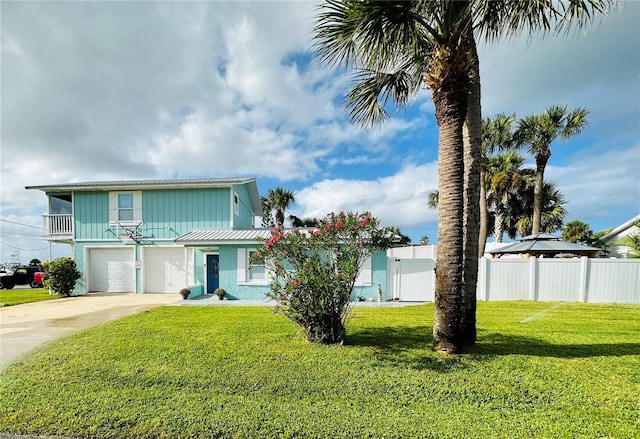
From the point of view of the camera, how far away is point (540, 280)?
11.4 metres

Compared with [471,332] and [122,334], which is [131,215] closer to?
[122,334]

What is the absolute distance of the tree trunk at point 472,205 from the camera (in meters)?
5.32

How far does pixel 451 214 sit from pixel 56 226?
1973 cm

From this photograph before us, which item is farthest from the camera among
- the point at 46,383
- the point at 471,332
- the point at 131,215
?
the point at 131,215

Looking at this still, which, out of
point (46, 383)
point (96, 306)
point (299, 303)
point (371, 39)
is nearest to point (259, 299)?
point (96, 306)

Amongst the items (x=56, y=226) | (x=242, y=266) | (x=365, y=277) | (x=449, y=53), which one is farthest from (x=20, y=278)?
(x=449, y=53)

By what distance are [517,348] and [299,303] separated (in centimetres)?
398

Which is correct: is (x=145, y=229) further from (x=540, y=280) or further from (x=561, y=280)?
(x=561, y=280)

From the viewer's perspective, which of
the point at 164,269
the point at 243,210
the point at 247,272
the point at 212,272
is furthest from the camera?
the point at 243,210

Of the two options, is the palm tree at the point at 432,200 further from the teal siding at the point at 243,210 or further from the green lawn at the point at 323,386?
the green lawn at the point at 323,386

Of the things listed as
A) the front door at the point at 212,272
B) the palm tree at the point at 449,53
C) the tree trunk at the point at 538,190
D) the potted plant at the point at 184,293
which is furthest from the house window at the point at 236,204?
the tree trunk at the point at 538,190

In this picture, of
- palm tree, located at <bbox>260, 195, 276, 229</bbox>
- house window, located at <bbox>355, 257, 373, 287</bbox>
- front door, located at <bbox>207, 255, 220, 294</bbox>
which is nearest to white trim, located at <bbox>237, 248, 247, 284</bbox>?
front door, located at <bbox>207, 255, 220, 294</bbox>

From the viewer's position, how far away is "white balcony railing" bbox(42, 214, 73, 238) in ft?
52.7

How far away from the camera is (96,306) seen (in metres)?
11.2
